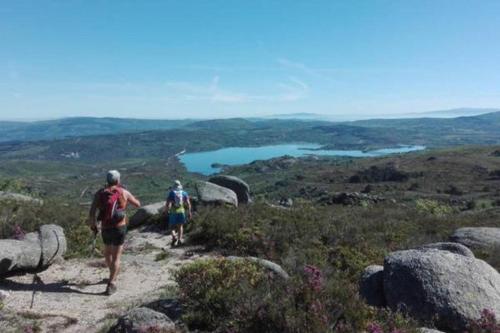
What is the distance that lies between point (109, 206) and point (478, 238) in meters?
10.7

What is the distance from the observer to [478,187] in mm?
75375

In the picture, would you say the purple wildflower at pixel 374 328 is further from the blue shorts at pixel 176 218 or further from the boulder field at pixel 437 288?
the blue shorts at pixel 176 218

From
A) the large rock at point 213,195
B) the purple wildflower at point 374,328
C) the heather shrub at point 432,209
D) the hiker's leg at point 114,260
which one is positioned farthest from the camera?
the heather shrub at point 432,209

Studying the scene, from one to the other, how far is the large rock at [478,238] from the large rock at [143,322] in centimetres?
959

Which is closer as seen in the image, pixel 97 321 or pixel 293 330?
pixel 293 330

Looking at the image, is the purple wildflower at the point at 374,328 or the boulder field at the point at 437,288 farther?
the boulder field at the point at 437,288

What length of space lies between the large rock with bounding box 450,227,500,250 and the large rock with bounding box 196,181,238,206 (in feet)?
36.0

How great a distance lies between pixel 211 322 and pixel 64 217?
1041 centimetres

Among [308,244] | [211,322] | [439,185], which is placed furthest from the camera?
[439,185]

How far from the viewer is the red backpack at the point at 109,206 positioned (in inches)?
354

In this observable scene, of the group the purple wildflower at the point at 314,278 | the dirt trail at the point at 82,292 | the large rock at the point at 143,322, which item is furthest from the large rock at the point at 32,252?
the purple wildflower at the point at 314,278

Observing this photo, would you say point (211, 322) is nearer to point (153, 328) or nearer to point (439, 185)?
point (153, 328)

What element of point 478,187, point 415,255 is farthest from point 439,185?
point 415,255

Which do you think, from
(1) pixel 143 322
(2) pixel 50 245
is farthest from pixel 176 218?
(1) pixel 143 322
